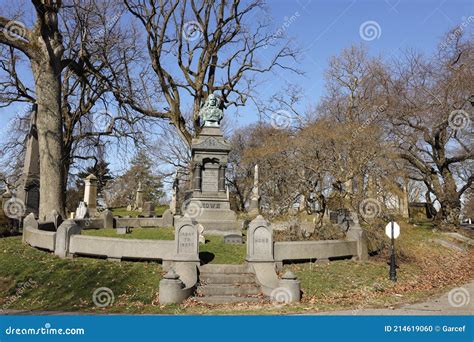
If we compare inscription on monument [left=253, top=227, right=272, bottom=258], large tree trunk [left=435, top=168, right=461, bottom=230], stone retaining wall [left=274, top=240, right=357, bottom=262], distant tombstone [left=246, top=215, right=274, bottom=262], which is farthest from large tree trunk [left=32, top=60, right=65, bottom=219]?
large tree trunk [left=435, top=168, right=461, bottom=230]

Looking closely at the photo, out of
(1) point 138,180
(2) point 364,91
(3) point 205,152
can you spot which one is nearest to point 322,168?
(3) point 205,152

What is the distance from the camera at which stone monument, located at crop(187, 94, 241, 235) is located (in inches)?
717

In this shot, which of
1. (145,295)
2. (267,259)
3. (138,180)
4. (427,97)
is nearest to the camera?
(145,295)

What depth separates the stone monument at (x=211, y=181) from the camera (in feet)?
59.8

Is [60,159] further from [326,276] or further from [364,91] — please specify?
[364,91]

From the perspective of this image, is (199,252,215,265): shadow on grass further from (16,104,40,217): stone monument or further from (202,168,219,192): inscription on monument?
(16,104,40,217): stone monument

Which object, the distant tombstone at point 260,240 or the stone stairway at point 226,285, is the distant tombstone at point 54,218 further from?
the distant tombstone at point 260,240

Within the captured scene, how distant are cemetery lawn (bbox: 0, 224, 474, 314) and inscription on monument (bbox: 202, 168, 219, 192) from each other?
14.1ft

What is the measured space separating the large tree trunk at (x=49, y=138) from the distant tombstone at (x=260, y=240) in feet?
34.1

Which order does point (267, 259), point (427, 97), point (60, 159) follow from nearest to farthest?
point (267, 259) → point (60, 159) → point (427, 97)

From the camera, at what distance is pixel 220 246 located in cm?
1413

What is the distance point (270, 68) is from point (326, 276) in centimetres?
2093

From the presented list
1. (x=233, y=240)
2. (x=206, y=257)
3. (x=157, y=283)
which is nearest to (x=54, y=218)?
(x=233, y=240)

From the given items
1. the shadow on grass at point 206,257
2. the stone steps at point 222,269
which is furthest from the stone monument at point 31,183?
the stone steps at point 222,269
